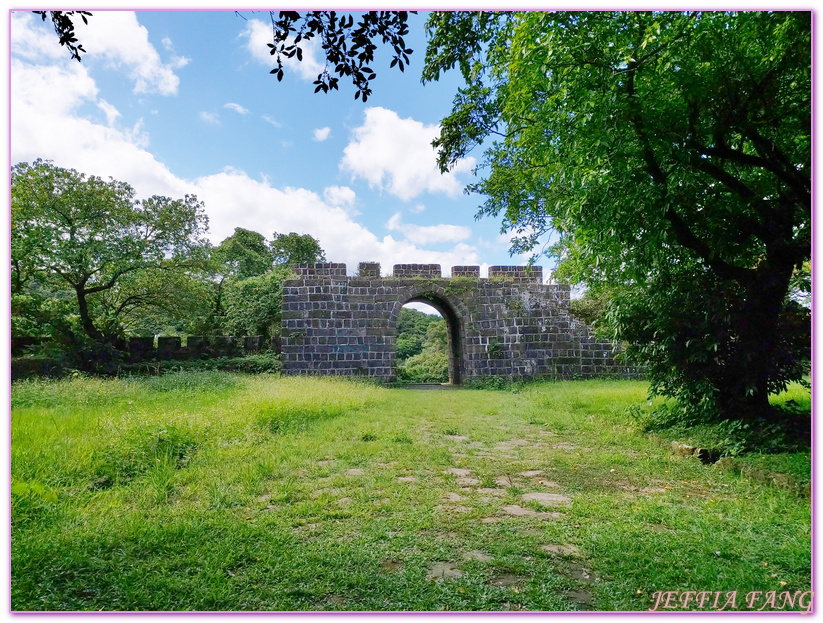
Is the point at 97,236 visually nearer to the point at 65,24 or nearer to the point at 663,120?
the point at 65,24

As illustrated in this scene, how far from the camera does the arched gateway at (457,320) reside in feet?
42.2

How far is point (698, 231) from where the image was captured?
15.5ft

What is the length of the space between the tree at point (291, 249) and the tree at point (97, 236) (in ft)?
36.4

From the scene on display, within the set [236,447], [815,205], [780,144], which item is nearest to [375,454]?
[236,447]

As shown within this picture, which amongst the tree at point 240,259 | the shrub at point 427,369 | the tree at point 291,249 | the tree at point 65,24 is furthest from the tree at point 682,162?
the tree at point 291,249

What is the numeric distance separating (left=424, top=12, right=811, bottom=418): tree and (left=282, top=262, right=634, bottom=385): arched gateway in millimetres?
7748

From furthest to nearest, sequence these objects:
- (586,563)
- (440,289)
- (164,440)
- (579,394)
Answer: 1. (440,289)
2. (579,394)
3. (164,440)
4. (586,563)

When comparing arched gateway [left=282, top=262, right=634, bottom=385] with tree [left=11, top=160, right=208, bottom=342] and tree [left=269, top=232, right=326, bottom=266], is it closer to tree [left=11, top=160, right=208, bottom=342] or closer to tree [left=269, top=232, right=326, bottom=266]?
tree [left=11, top=160, right=208, bottom=342]

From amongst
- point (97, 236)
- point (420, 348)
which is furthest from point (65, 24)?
point (420, 348)

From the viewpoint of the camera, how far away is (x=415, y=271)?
1345 centimetres

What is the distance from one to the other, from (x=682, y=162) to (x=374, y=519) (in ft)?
11.8

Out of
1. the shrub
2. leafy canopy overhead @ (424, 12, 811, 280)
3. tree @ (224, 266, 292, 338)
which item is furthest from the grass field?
the shrub

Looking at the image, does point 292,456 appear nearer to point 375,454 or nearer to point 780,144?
point 375,454

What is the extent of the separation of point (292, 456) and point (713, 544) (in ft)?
11.0
